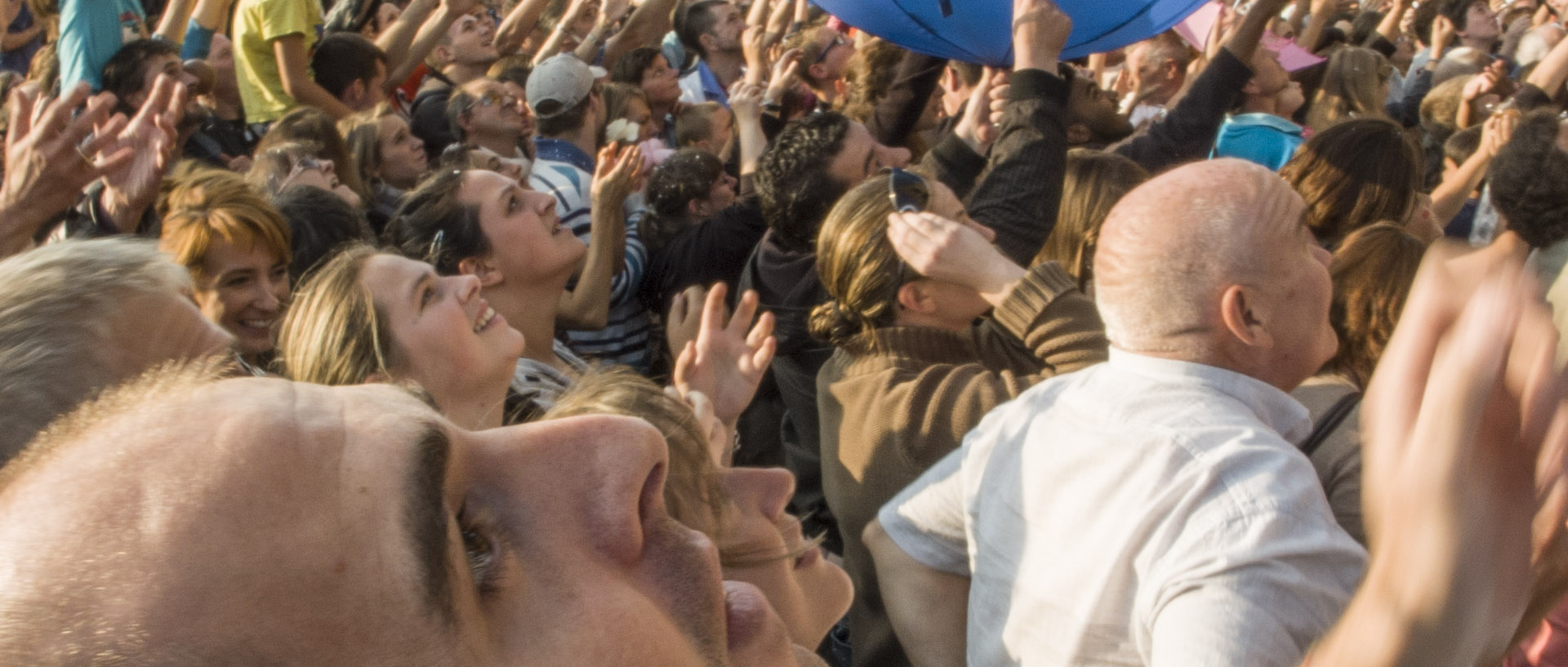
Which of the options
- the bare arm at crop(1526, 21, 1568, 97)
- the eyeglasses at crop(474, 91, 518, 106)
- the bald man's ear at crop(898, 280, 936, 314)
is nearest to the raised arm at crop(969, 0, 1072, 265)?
the bald man's ear at crop(898, 280, 936, 314)

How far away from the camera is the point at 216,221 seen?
8.93ft

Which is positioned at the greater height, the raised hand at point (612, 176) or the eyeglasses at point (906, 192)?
the eyeglasses at point (906, 192)

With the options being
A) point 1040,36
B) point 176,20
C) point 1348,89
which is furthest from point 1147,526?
point 1348,89

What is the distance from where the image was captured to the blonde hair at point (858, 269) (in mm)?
2504

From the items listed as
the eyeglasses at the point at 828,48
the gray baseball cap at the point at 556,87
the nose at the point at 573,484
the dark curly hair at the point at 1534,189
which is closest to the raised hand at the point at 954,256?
the nose at the point at 573,484

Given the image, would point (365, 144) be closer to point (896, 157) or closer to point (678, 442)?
point (896, 157)

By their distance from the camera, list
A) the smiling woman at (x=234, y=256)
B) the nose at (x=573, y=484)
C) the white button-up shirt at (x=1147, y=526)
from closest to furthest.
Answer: the nose at (x=573, y=484) < the white button-up shirt at (x=1147, y=526) < the smiling woman at (x=234, y=256)

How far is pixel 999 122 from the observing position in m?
3.12

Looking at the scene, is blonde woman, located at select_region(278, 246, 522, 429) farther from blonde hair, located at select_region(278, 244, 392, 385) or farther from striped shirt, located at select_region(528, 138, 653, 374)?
striped shirt, located at select_region(528, 138, 653, 374)

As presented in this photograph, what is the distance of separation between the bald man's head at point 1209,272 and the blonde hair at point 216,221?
1.90 meters

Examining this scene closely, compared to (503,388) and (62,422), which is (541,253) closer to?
(503,388)

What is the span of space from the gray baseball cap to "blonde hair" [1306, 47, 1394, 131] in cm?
330

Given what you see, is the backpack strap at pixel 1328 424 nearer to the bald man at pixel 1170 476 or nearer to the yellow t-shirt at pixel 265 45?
the bald man at pixel 1170 476

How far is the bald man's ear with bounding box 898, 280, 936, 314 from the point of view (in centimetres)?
250
